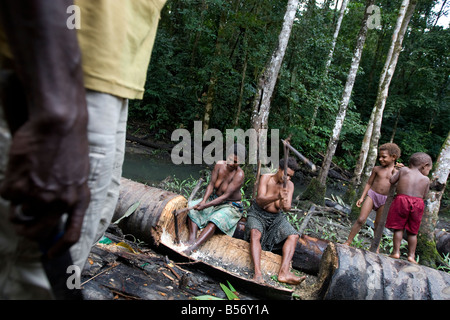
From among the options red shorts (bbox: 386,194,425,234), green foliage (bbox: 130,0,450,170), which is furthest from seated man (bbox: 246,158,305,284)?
green foliage (bbox: 130,0,450,170)

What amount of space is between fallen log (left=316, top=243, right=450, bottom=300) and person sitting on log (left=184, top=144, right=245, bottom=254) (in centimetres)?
175

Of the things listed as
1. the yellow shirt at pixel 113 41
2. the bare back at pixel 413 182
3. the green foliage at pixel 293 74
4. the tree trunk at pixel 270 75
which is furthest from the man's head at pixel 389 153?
the yellow shirt at pixel 113 41

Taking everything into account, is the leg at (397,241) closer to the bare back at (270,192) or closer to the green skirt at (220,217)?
the bare back at (270,192)

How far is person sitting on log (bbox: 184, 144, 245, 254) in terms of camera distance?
428 cm

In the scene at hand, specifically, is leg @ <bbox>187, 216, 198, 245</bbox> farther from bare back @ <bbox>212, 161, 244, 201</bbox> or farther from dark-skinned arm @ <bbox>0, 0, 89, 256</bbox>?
dark-skinned arm @ <bbox>0, 0, 89, 256</bbox>

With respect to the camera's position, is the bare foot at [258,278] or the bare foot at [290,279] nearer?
the bare foot at [258,278]

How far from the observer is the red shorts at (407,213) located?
4445mm

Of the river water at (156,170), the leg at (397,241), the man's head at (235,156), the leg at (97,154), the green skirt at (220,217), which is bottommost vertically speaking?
the river water at (156,170)

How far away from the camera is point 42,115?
2.24ft

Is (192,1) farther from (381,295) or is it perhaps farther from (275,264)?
(381,295)

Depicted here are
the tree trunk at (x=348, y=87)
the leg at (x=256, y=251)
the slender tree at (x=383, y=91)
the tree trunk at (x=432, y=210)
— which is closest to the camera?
the leg at (x=256, y=251)

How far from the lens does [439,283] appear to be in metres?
2.86

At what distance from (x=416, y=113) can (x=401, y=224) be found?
17.2 m

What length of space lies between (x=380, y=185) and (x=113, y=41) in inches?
221
